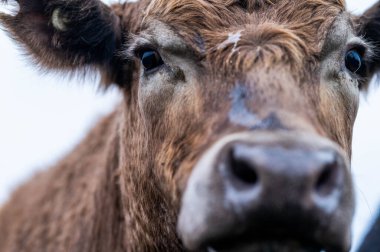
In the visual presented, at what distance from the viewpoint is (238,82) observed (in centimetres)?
441

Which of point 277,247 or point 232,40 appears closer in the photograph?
point 277,247

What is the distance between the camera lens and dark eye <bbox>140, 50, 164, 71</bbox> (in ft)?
17.1

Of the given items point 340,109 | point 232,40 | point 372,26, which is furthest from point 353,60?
point 232,40

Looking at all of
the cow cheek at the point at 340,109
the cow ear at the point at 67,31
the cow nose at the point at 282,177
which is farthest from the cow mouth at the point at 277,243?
the cow ear at the point at 67,31

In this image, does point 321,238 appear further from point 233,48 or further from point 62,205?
point 62,205

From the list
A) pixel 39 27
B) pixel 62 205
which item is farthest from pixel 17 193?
pixel 39 27

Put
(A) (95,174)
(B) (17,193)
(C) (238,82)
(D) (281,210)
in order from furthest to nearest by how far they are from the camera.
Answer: (B) (17,193)
(A) (95,174)
(C) (238,82)
(D) (281,210)

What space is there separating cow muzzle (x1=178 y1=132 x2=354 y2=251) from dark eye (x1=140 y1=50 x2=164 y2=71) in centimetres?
141

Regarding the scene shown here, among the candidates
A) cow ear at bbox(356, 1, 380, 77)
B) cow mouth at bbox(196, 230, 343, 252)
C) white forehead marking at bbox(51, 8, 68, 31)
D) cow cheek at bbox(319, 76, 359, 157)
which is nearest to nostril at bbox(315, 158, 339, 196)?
cow mouth at bbox(196, 230, 343, 252)

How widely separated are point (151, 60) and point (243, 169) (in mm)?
1839

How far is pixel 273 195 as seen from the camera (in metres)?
3.61

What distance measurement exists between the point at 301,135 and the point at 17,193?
6.00 metres

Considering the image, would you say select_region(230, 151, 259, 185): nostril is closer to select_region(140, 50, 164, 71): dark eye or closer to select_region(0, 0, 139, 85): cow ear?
select_region(140, 50, 164, 71): dark eye

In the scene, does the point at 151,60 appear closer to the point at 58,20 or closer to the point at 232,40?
the point at 232,40
